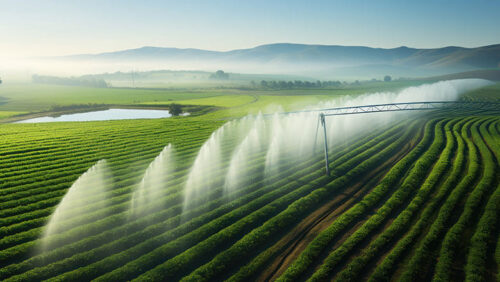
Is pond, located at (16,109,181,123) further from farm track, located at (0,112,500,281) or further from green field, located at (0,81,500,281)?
farm track, located at (0,112,500,281)

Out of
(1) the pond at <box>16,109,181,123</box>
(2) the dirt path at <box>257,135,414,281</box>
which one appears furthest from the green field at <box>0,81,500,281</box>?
(1) the pond at <box>16,109,181,123</box>

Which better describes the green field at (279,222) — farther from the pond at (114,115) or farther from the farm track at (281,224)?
the pond at (114,115)

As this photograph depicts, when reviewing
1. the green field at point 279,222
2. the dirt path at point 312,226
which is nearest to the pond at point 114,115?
the green field at point 279,222

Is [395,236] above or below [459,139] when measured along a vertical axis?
below

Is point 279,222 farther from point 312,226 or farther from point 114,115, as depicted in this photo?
point 114,115

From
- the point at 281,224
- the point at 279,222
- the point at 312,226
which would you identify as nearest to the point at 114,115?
the point at 279,222

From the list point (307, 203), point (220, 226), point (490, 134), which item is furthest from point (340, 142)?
point (220, 226)

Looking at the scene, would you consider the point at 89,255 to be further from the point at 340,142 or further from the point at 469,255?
the point at 340,142
